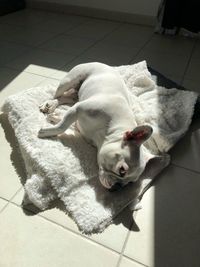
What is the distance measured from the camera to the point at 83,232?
3.64 ft

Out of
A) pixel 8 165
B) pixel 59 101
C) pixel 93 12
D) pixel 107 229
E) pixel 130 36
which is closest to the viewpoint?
pixel 107 229

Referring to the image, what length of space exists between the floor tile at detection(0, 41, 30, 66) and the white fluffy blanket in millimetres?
840

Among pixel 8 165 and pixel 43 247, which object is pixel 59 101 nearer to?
pixel 8 165

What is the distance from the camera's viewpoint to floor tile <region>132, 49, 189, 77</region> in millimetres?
2380

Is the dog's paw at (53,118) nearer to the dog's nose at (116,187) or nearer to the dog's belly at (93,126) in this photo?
the dog's belly at (93,126)

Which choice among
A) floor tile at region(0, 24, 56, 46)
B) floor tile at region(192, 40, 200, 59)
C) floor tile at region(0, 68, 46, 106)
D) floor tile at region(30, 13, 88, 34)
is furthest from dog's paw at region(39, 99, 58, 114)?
floor tile at region(30, 13, 88, 34)

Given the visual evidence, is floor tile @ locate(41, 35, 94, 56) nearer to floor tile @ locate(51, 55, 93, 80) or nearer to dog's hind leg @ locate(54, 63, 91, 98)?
floor tile @ locate(51, 55, 93, 80)

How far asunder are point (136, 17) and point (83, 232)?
302 cm

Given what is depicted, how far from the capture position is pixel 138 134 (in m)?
1.11

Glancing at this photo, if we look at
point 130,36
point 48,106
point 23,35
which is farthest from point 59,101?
point 130,36

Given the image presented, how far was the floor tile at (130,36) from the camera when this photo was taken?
116 inches

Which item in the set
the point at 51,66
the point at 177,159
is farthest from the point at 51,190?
the point at 51,66

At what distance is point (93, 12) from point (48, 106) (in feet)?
8.18

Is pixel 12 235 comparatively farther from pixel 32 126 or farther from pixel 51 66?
pixel 51 66
